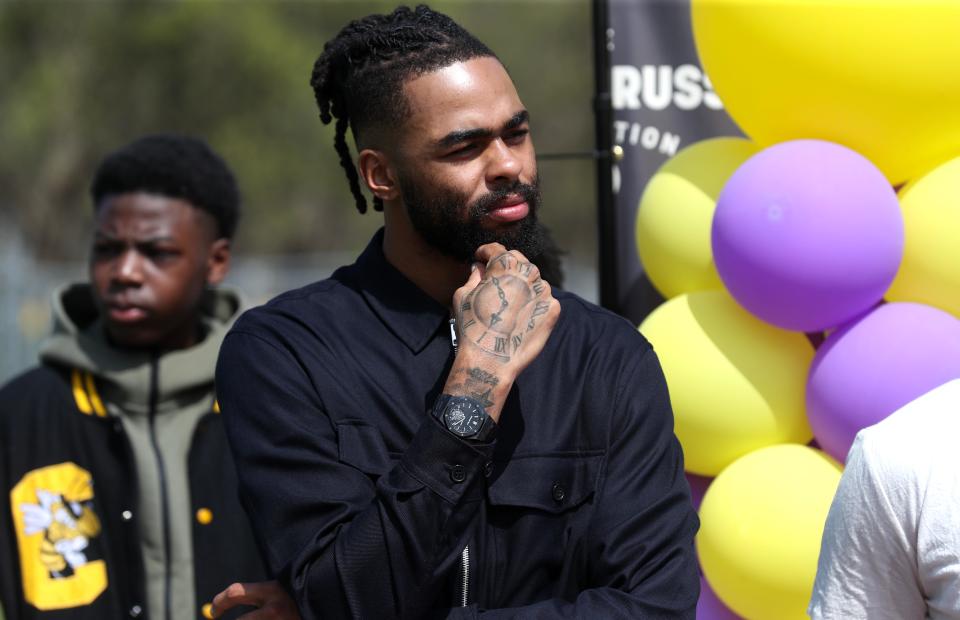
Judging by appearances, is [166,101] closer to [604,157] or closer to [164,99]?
[164,99]

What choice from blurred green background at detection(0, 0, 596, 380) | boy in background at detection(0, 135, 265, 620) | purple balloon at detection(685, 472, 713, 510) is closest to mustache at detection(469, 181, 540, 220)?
purple balloon at detection(685, 472, 713, 510)

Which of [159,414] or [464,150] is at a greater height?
[464,150]

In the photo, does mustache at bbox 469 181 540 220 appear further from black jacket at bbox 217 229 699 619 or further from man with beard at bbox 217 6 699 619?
black jacket at bbox 217 229 699 619

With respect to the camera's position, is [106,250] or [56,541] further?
[106,250]

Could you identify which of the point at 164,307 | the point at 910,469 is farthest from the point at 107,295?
the point at 910,469

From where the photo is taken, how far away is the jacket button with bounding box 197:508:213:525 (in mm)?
3523

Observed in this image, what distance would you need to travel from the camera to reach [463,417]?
1.99 metres

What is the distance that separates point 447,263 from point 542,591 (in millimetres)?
591

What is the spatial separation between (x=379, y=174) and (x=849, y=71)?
1051mm

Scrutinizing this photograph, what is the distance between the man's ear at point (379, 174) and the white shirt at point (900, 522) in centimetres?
90

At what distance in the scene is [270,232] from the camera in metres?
29.0

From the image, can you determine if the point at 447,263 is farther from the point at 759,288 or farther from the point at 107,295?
the point at 107,295

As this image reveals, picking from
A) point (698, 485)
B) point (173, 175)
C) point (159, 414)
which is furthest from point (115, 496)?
point (698, 485)

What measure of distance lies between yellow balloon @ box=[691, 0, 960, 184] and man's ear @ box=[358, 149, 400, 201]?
972mm
